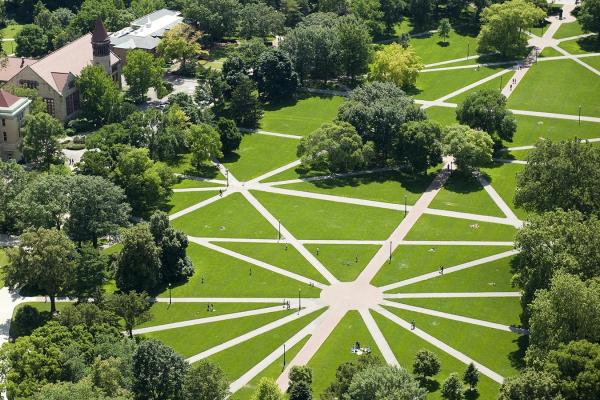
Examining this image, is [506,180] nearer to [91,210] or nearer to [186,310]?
[186,310]

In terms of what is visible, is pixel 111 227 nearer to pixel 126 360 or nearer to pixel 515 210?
pixel 126 360

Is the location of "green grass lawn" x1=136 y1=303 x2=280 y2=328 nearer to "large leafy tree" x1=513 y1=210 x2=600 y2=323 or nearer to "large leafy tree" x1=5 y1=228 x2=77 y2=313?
"large leafy tree" x1=5 y1=228 x2=77 y2=313

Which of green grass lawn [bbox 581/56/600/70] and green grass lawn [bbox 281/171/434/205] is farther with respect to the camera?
green grass lawn [bbox 581/56/600/70]

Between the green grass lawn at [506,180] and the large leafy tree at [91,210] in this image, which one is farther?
the green grass lawn at [506,180]

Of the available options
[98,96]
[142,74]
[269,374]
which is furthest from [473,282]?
[142,74]

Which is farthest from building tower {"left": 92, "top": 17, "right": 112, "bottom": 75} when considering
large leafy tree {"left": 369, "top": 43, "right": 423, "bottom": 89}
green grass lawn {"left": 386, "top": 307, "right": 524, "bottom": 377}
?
green grass lawn {"left": 386, "top": 307, "right": 524, "bottom": 377}

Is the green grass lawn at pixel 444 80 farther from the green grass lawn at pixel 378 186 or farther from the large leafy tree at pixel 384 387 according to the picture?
the large leafy tree at pixel 384 387

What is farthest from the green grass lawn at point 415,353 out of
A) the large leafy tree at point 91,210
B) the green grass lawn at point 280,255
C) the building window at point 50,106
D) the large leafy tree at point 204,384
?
the building window at point 50,106
